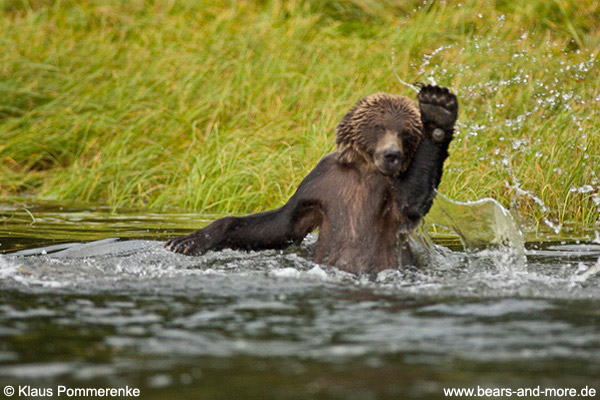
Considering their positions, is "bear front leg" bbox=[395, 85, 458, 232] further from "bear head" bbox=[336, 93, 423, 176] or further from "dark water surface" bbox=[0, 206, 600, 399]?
"dark water surface" bbox=[0, 206, 600, 399]

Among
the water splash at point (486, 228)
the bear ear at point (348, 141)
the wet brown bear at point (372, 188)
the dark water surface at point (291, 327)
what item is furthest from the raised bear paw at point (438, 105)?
the dark water surface at point (291, 327)

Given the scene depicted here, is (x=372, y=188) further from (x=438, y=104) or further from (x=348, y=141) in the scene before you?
(x=438, y=104)

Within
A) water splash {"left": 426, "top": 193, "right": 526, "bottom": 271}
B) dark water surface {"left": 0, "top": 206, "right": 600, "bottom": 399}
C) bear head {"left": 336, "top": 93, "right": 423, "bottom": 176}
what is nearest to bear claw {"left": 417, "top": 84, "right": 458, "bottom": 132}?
bear head {"left": 336, "top": 93, "right": 423, "bottom": 176}

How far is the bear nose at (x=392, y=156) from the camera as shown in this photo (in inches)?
165

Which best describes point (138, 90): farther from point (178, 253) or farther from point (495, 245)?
point (495, 245)

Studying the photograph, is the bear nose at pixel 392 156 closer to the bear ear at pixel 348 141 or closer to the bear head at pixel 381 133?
the bear head at pixel 381 133

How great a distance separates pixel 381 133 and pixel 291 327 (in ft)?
5.23

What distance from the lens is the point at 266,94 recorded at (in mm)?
9703

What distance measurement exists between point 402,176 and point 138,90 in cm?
635

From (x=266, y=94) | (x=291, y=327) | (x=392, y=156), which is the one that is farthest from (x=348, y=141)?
Result: (x=266, y=94)

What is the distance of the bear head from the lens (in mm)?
4281

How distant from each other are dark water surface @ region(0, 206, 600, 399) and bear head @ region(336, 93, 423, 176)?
571 millimetres

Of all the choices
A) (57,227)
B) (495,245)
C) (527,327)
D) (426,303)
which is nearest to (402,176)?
(495,245)

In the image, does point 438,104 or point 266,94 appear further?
point 266,94
